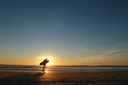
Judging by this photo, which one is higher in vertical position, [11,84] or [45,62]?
[45,62]

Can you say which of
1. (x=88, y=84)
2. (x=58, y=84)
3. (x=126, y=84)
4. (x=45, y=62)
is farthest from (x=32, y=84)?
(x=45, y=62)

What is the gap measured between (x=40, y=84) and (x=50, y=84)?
3.84ft

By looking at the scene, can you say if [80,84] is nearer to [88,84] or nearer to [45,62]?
[88,84]

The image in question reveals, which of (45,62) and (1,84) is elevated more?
(45,62)

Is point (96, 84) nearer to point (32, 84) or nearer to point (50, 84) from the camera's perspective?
point (50, 84)

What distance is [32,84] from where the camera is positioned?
1123 centimetres

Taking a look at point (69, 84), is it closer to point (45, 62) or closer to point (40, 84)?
point (40, 84)

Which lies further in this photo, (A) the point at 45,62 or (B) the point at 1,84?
(A) the point at 45,62

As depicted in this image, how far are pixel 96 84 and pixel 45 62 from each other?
1771cm

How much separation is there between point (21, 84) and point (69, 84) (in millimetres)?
5644

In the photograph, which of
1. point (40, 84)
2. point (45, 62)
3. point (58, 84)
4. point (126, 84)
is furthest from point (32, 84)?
point (45, 62)

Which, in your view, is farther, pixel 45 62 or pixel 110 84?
pixel 45 62

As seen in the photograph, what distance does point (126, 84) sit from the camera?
36.8 feet

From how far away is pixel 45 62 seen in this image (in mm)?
26484
